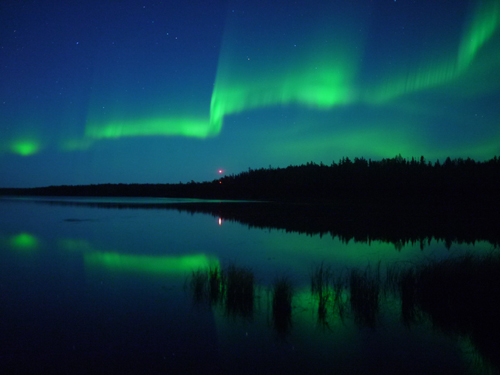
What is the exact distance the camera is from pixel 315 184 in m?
92.9

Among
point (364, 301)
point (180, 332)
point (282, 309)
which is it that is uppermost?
point (364, 301)

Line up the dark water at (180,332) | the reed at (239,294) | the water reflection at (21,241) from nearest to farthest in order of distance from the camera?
the dark water at (180,332) < the reed at (239,294) < the water reflection at (21,241)

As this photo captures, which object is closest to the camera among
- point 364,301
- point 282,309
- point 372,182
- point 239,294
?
point 282,309

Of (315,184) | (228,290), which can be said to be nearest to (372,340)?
(228,290)

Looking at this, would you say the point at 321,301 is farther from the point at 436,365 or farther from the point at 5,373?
the point at 5,373

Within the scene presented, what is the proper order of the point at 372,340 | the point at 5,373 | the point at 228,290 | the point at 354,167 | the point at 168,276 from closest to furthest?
the point at 5,373
the point at 372,340
the point at 228,290
the point at 168,276
the point at 354,167

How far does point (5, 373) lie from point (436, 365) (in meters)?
7.24

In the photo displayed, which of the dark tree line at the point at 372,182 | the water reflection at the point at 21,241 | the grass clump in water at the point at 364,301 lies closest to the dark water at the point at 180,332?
the grass clump in water at the point at 364,301

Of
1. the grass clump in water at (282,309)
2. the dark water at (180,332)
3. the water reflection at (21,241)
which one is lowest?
the water reflection at (21,241)

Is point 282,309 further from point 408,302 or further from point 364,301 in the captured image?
point 408,302

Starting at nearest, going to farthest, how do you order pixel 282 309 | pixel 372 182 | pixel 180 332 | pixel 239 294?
1. pixel 180 332
2. pixel 282 309
3. pixel 239 294
4. pixel 372 182

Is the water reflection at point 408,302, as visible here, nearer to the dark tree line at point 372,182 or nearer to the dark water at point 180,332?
the dark water at point 180,332

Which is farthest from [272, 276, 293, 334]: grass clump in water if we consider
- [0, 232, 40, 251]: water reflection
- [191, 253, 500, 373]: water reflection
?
[0, 232, 40, 251]: water reflection

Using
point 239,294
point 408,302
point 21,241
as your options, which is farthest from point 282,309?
point 21,241
